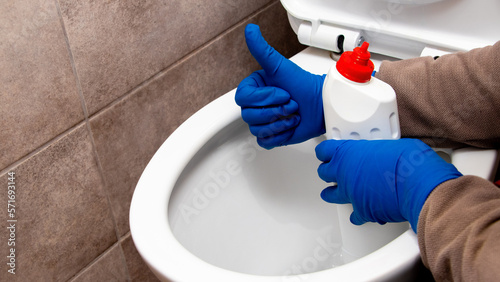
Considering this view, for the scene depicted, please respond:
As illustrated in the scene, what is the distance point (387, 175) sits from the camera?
1.65 feet

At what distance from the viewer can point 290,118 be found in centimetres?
63

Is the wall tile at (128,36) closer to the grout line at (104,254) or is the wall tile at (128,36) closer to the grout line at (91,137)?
the grout line at (91,137)

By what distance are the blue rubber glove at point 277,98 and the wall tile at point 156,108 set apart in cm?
19

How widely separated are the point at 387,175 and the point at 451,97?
14cm

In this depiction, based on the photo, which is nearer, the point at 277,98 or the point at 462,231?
the point at 462,231

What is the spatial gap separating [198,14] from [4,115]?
1.03 feet

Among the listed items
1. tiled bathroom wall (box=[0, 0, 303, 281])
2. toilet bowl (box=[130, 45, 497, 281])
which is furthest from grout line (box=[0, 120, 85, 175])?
toilet bowl (box=[130, 45, 497, 281])

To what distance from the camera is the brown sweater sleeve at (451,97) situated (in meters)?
0.56

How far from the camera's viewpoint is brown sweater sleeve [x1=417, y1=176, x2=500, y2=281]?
407 millimetres

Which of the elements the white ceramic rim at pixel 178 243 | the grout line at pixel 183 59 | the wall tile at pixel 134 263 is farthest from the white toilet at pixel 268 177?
the wall tile at pixel 134 263

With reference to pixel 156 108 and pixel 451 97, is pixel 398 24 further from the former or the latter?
pixel 156 108

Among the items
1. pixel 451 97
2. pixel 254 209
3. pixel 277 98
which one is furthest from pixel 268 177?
pixel 451 97

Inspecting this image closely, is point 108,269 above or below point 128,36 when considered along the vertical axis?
below

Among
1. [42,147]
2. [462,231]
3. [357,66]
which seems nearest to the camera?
[462,231]
